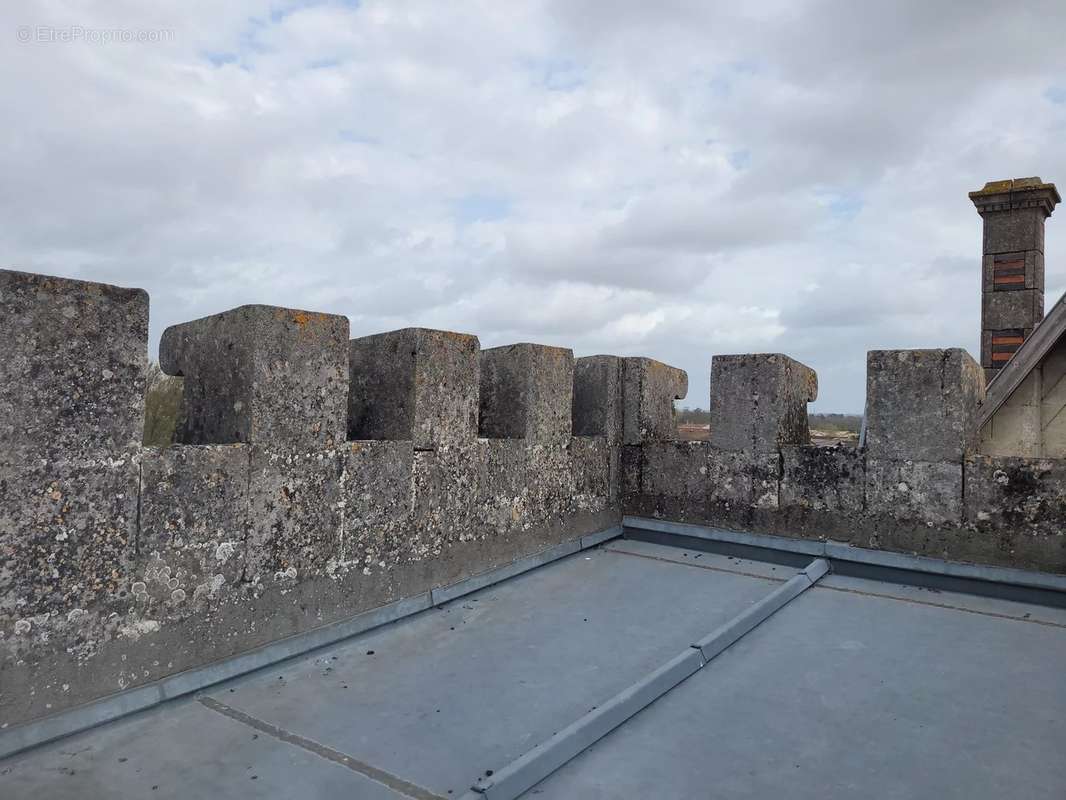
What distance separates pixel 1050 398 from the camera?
28.9 ft

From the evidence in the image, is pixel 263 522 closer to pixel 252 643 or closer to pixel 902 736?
pixel 252 643

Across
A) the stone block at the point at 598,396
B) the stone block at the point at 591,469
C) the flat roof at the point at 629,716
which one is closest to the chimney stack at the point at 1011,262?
the stone block at the point at 598,396

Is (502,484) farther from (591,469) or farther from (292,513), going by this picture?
(292,513)

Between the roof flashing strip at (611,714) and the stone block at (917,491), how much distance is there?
114 cm

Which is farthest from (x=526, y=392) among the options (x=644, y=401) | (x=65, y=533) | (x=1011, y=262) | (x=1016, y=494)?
(x=1011, y=262)

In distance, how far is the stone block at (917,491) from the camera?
3.80 metres

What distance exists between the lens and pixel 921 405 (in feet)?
12.6

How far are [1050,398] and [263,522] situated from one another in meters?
9.48

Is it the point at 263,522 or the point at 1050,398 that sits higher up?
the point at 1050,398

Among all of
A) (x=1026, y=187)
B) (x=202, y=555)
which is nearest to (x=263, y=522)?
(x=202, y=555)

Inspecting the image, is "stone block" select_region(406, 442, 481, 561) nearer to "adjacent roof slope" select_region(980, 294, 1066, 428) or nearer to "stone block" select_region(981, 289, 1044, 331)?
"adjacent roof slope" select_region(980, 294, 1066, 428)

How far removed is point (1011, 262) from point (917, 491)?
841 cm

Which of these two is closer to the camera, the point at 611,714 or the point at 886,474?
the point at 611,714

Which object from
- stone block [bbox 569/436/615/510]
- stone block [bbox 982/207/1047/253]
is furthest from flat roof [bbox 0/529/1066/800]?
stone block [bbox 982/207/1047/253]
